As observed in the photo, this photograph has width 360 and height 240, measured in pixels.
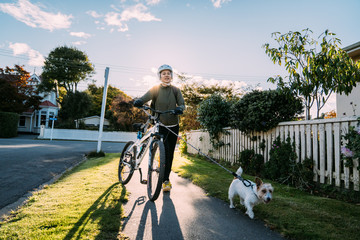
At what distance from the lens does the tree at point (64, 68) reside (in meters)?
37.5

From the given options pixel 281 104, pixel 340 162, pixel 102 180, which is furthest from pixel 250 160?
pixel 102 180

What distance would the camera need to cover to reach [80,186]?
3785 mm

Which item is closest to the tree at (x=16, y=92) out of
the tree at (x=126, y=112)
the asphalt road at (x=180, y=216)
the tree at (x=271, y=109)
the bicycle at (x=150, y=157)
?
the tree at (x=126, y=112)

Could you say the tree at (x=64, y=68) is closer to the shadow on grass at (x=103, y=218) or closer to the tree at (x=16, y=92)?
the tree at (x=16, y=92)

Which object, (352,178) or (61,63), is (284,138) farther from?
(61,63)

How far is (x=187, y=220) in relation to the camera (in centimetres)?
255

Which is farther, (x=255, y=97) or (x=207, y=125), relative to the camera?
(x=207, y=125)

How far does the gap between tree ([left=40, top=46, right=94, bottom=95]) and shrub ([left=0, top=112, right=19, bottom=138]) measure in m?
16.0

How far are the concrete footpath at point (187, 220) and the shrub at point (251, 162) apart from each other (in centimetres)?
234

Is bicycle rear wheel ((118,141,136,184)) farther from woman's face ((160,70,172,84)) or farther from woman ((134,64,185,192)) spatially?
woman's face ((160,70,172,84))

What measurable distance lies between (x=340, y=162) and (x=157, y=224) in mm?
3210

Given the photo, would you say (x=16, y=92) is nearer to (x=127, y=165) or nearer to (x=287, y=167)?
(x=127, y=165)

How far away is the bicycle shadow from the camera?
2135mm

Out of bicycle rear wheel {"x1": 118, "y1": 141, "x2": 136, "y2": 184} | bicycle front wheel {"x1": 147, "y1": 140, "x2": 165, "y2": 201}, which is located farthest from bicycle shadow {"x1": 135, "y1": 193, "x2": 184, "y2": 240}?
bicycle rear wheel {"x1": 118, "y1": 141, "x2": 136, "y2": 184}
